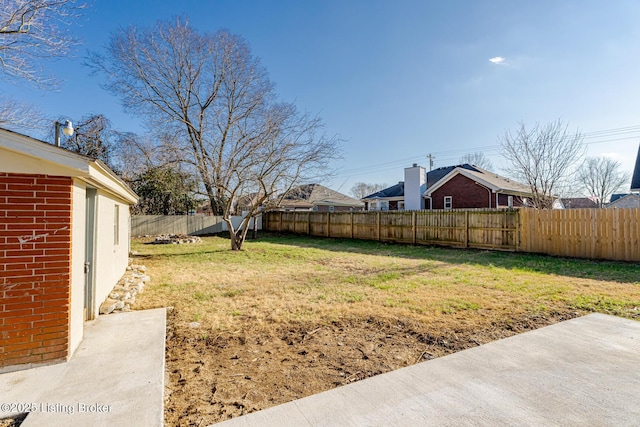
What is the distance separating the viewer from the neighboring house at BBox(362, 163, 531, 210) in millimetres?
19848

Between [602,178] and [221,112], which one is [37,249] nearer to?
[221,112]

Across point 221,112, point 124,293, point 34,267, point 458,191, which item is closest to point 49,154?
point 34,267

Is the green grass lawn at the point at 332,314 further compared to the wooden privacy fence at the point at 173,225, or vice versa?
the wooden privacy fence at the point at 173,225

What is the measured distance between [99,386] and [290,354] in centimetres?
169

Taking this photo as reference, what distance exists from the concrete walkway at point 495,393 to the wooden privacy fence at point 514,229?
750 centimetres

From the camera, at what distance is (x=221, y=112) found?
1539 cm

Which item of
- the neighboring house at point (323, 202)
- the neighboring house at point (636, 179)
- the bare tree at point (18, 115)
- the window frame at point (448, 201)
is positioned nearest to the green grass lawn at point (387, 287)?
the bare tree at point (18, 115)

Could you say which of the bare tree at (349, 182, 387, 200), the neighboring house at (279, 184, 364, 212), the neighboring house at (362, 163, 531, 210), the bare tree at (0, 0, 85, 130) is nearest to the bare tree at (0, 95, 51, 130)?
the bare tree at (0, 0, 85, 130)

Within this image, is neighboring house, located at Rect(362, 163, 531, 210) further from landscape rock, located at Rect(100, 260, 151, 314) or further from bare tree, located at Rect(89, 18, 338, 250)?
landscape rock, located at Rect(100, 260, 151, 314)

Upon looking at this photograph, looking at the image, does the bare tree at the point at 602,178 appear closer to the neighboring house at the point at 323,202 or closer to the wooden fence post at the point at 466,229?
the neighboring house at the point at 323,202

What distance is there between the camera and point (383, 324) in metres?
4.09

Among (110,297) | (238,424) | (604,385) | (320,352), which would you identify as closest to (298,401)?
(238,424)

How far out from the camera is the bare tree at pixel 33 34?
7.29 metres

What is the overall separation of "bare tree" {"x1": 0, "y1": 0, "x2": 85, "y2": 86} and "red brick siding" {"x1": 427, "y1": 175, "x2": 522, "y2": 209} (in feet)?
69.3
